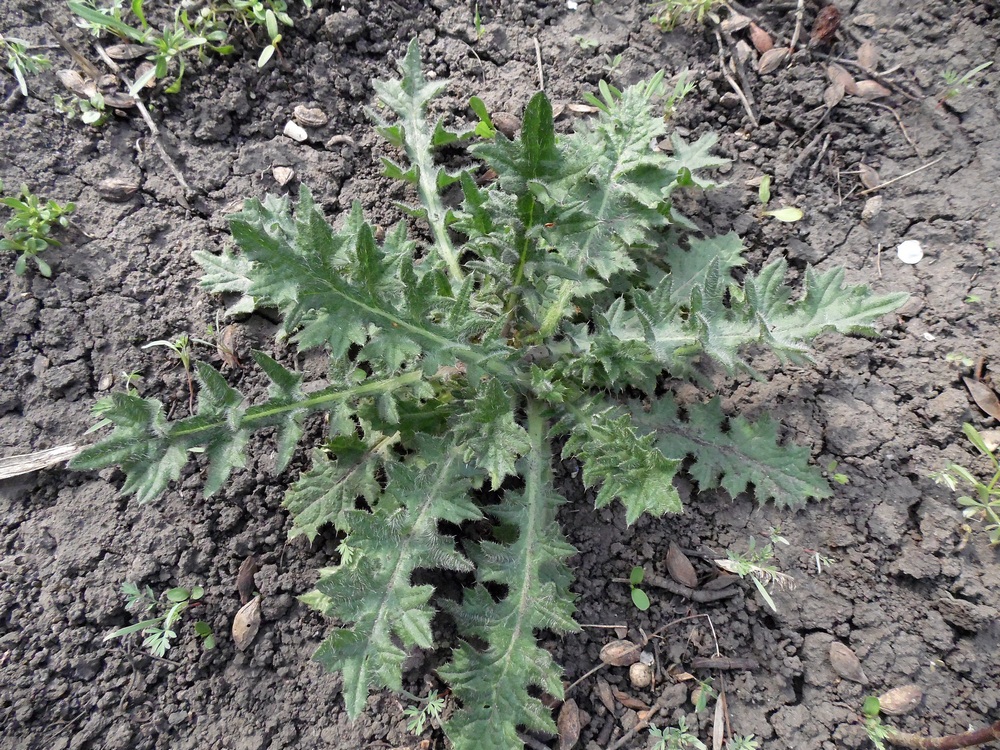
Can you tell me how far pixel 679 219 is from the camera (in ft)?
9.45

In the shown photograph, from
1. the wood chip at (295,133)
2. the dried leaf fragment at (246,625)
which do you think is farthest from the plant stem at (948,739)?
the wood chip at (295,133)

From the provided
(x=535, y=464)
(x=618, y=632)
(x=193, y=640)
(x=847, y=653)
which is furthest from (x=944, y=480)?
(x=193, y=640)

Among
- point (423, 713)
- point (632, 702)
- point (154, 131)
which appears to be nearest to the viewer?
point (423, 713)

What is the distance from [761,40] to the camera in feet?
11.1

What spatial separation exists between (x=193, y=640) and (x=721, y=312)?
244 centimetres

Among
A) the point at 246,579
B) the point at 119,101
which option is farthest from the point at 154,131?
the point at 246,579

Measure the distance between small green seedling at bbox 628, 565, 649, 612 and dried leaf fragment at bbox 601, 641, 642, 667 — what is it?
16 cm

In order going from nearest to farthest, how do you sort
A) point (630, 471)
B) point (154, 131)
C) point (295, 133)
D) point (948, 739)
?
1. point (630, 471)
2. point (948, 739)
3. point (154, 131)
4. point (295, 133)

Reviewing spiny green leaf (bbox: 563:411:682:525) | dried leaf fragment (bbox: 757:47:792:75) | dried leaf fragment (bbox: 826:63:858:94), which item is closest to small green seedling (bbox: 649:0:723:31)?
dried leaf fragment (bbox: 757:47:792:75)

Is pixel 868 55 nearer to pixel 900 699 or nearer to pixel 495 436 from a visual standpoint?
pixel 495 436

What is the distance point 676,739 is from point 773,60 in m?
3.33

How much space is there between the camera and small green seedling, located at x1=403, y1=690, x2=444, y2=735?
7.92 feet

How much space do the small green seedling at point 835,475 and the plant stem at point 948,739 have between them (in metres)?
0.96

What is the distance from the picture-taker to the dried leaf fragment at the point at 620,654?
2.57 meters
